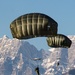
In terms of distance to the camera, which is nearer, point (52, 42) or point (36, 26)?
point (36, 26)

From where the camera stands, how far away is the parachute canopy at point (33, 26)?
57.3 m

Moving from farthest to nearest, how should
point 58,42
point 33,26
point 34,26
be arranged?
1. point 58,42
2. point 33,26
3. point 34,26

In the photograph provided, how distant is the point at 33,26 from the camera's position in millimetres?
58781

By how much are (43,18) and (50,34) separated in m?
2.53

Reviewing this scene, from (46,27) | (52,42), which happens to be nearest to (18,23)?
(46,27)

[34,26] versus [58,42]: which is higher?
[34,26]

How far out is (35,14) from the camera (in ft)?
194

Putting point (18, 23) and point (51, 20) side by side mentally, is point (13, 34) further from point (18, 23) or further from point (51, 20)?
point (51, 20)

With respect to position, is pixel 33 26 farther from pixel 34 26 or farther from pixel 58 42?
pixel 58 42

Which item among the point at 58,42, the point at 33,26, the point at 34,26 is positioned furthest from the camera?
the point at 58,42

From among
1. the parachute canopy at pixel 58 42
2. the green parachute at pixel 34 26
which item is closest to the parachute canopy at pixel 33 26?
the green parachute at pixel 34 26

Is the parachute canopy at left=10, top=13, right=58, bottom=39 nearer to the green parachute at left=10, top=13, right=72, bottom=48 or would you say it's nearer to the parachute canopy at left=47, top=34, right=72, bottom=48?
the green parachute at left=10, top=13, right=72, bottom=48

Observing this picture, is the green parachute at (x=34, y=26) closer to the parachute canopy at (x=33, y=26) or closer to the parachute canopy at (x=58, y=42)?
the parachute canopy at (x=33, y=26)

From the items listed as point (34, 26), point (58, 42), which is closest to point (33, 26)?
point (34, 26)
